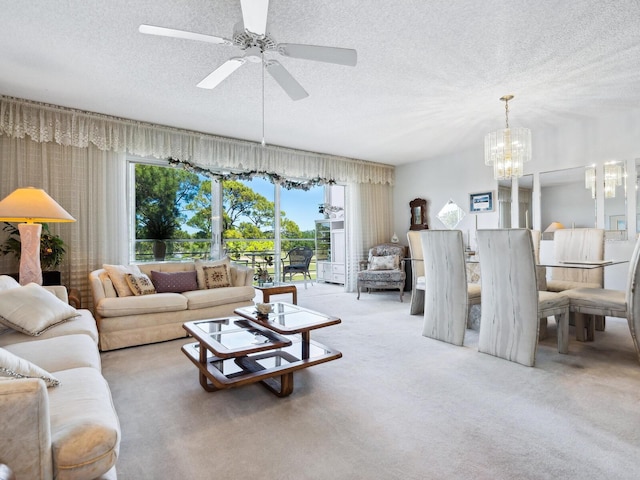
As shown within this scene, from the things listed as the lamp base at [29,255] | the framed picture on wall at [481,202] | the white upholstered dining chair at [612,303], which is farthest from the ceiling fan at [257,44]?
the framed picture on wall at [481,202]

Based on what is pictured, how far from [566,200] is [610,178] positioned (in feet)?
1.73

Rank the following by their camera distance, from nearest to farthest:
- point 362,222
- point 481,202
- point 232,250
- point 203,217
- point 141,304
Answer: point 141,304 → point 203,217 → point 232,250 → point 481,202 → point 362,222

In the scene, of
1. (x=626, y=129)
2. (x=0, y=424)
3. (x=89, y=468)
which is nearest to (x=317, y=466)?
(x=89, y=468)

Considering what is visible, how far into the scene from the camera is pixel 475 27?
2457 millimetres

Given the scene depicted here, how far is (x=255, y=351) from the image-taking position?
2.10m

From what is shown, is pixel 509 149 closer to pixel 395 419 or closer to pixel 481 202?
pixel 481 202

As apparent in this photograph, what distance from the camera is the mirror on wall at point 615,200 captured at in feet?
14.0

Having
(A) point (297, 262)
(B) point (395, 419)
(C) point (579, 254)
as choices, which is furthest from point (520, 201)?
(B) point (395, 419)

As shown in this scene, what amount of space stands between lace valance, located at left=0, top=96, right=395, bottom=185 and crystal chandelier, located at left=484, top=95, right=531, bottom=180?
2863 mm

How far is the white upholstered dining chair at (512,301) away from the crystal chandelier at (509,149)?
136 cm

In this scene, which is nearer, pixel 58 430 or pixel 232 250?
pixel 58 430

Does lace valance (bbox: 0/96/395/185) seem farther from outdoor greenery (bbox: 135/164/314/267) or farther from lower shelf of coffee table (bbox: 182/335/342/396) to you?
lower shelf of coffee table (bbox: 182/335/342/396)

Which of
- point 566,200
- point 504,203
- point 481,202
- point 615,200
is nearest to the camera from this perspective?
point 615,200

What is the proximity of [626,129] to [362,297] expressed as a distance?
4167 mm
